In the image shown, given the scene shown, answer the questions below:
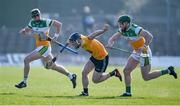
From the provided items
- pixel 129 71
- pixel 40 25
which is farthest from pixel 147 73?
pixel 40 25

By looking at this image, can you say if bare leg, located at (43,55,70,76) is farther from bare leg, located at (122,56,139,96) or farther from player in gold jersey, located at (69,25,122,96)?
bare leg, located at (122,56,139,96)

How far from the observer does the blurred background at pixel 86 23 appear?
4381cm

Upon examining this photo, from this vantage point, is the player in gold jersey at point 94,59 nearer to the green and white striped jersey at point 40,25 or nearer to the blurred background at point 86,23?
the green and white striped jersey at point 40,25

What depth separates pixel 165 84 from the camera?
2650 centimetres

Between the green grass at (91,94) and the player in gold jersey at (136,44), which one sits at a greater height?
the player in gold jersey at (136,44)

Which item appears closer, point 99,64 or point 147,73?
point 99,64

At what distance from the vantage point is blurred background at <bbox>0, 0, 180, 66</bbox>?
4381cm

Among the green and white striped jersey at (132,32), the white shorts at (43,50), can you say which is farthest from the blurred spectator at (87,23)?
the green and white striped jersey at (132,32)

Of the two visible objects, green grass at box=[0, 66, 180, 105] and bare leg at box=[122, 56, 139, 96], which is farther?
bare leg at box=[122, 56, 139, 96]

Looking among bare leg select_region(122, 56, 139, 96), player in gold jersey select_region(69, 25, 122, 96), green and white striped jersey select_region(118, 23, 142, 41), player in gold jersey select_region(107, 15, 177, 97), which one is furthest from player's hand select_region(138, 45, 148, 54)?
player in gold jersey select_region(69, 25, 122, 96)

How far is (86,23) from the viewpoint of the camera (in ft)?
155

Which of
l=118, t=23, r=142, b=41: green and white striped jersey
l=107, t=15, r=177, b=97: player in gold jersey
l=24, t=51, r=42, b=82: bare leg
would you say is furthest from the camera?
l=24, t=51, r=42, b=82: bare leg

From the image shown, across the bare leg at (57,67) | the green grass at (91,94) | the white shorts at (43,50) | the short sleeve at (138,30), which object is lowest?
the green grass at (91,94)

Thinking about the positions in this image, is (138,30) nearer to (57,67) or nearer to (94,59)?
(94,59)
